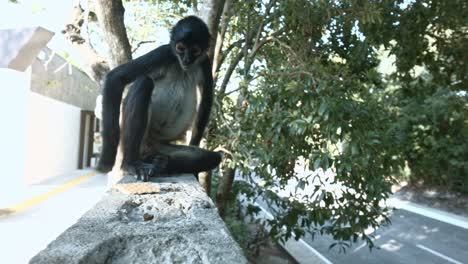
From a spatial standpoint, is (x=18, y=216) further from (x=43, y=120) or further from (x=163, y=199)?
(x=163, y=199)

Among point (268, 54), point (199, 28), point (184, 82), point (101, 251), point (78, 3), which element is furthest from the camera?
point (268, 54)

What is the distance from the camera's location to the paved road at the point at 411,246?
8.67 meters

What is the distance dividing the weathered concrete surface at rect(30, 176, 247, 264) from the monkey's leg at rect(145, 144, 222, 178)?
48.9 inches

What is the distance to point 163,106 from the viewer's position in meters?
3.46

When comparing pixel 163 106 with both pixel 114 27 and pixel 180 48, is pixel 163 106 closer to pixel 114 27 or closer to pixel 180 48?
pixel 180 48

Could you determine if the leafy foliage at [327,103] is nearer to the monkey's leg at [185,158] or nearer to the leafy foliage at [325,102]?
the leafy foliage at [325,102]

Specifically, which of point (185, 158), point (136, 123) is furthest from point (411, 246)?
point (136, 123)

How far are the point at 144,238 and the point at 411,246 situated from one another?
9375 millimetres

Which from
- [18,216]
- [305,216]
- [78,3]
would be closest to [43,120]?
[18,216]

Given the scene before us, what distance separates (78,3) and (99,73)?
3.39 ft

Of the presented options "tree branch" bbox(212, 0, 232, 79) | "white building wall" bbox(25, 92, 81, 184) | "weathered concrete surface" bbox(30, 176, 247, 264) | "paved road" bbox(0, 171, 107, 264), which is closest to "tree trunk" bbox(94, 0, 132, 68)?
"tree branch" bbox(212, 0, 232, 79)

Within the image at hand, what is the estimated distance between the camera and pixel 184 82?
11.7 ft

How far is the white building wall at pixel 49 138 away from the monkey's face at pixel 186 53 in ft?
37.8

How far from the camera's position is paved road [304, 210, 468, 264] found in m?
8.67
